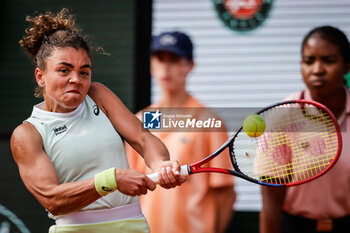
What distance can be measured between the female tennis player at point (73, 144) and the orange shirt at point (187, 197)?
98cm

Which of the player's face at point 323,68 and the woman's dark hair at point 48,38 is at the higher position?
the woman's dark hair at point 48,38

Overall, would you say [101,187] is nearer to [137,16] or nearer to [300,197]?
[300,197]

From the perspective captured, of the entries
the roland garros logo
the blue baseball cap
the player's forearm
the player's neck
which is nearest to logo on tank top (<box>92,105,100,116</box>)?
the player's forearm

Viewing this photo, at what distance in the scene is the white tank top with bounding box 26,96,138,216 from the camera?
3.09 m

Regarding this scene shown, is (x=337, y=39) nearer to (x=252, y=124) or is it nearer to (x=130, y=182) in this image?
(x=252, y=124)

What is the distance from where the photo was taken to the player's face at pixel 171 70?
14.8 feet

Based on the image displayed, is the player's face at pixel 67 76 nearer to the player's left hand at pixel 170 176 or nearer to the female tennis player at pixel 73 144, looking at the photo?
the female tennis player at pixel 73 144

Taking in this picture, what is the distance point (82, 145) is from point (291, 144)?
144 centimetres

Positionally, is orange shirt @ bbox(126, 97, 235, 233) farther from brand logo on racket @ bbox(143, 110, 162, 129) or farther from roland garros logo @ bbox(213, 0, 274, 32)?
roland garros logo @ bbox(213, 0, 274, 32)

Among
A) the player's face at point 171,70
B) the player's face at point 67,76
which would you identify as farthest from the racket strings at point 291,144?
the player's face at point 67,76

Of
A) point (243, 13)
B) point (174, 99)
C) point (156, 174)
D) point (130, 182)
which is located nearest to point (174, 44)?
point (174, 99)

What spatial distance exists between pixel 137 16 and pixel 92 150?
264cm

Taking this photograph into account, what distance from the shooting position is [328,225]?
403 centimetres

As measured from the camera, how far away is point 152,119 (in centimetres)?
424
